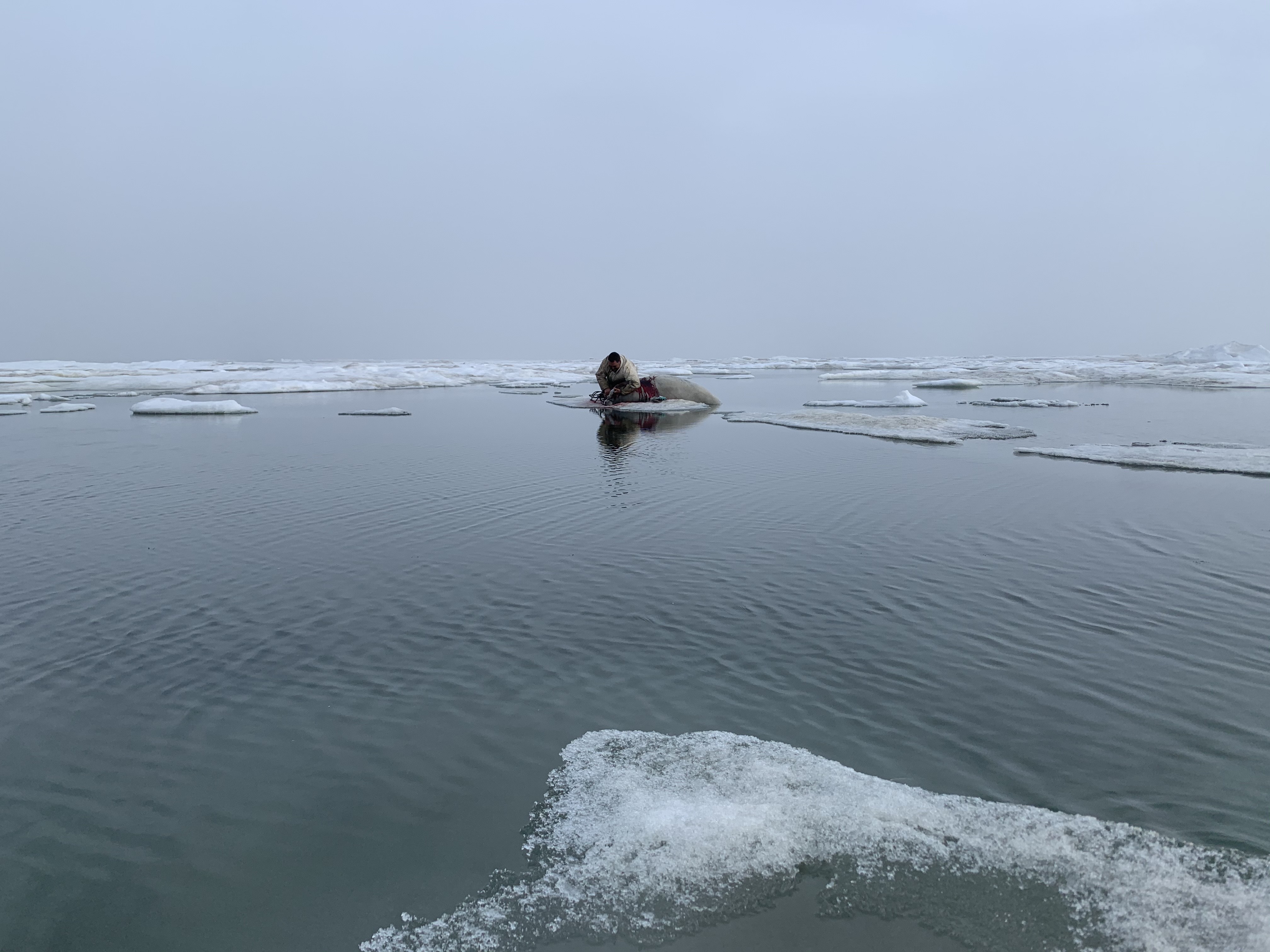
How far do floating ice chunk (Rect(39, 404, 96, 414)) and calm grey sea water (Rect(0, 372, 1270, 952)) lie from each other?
19.4 metres

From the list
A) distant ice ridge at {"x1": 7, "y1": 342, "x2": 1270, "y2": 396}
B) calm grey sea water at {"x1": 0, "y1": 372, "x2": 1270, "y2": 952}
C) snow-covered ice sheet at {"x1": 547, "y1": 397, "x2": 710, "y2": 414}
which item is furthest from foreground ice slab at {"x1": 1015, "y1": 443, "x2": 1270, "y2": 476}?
distant ice ridge at {"x1": 7, "y1": 342, "x2": 1270, "y2": 396}

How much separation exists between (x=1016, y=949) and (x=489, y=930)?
226cm

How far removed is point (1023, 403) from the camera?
1259 inches

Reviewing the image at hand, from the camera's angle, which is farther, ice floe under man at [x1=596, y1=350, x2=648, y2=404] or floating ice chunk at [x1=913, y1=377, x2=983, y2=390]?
floating ice chunk at [x1=913, y1=377, x2=983, y2=390]

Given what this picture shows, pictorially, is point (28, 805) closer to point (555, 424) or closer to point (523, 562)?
point (523, 562)

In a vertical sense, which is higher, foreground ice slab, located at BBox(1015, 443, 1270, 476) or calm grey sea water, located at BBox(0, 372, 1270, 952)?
foreground ice slab, located at BBox(1015, 443, 1270, 476)

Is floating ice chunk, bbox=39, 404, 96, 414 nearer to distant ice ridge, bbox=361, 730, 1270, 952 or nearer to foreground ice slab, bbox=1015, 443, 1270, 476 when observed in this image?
foreground ice slab, bbox=1015, 443, 1270, 476

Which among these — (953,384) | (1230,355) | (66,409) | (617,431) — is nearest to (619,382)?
(617,431)

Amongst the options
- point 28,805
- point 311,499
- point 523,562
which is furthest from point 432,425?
point 28,805

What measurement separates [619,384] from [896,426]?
42.8 feet

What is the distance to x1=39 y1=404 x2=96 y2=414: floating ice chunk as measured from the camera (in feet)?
96.8

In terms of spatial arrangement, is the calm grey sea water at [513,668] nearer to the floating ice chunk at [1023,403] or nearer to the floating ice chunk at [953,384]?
the floating ice chunk at [1023,403]

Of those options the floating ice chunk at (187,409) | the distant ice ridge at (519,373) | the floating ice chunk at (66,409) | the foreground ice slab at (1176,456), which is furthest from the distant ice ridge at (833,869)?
the distant ice ridge at (519,373)

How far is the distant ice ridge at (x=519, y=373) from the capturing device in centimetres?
4669
